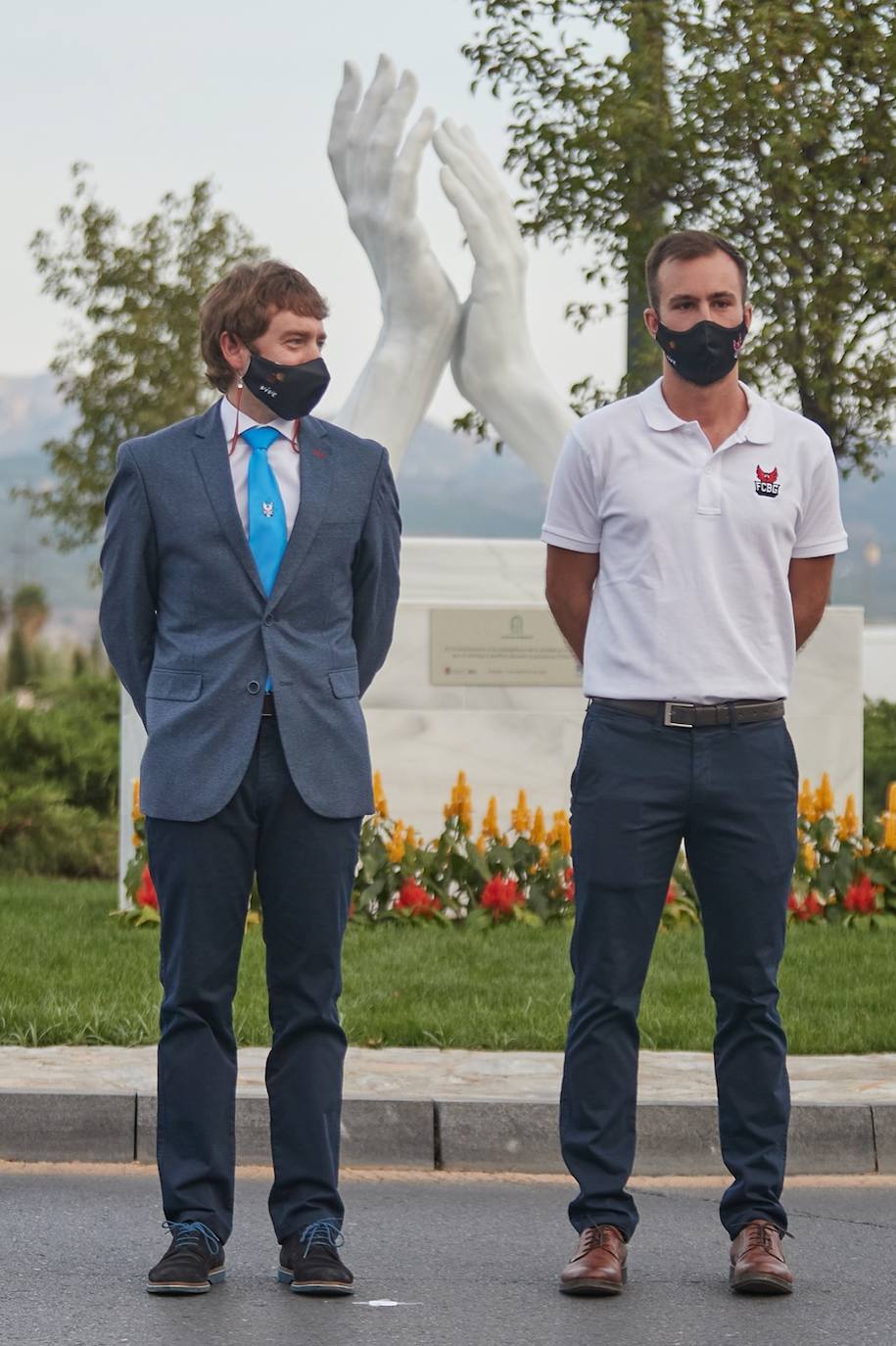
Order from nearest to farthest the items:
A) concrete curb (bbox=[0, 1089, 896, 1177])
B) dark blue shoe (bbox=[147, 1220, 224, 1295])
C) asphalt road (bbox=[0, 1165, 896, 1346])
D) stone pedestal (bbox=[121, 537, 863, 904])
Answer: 1. asphalt road (bbox=[0, 1165, 896, 1346])
2. dark blue shoe (bbox=[147, 1220, 224, 1295])
3. concrete curb (bbox=[0, 1089, 896, 1177])
4. stone pedestal (bbox=[121, 537, 863, 904])

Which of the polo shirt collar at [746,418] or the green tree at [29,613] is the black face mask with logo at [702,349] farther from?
the green tree at [29,613]

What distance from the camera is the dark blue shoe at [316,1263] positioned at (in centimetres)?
418

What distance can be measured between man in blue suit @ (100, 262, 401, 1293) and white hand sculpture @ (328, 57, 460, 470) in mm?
7436

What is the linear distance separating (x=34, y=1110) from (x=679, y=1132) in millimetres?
1776

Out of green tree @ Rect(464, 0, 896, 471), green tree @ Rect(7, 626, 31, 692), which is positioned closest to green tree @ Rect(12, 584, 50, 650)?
green tree @ Rect(7, 626, 31, 692)

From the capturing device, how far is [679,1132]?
19.2ft

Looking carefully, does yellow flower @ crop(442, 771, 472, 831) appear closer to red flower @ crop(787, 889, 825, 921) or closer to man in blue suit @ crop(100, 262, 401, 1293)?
red flower @ crop(787, 889, 825, 921)

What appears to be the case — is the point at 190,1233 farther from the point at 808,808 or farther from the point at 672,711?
the point at 808,808

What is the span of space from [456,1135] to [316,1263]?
1.68m

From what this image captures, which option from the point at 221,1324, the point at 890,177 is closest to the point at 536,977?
the point at 221,1324

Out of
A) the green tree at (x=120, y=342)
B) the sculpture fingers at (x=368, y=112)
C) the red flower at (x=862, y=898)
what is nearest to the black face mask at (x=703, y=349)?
the red flower at (x=862, y=898)

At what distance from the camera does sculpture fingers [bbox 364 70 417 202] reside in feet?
37.5

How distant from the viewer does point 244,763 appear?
4168 mm

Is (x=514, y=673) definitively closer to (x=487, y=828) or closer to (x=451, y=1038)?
(x=487, y=828)
